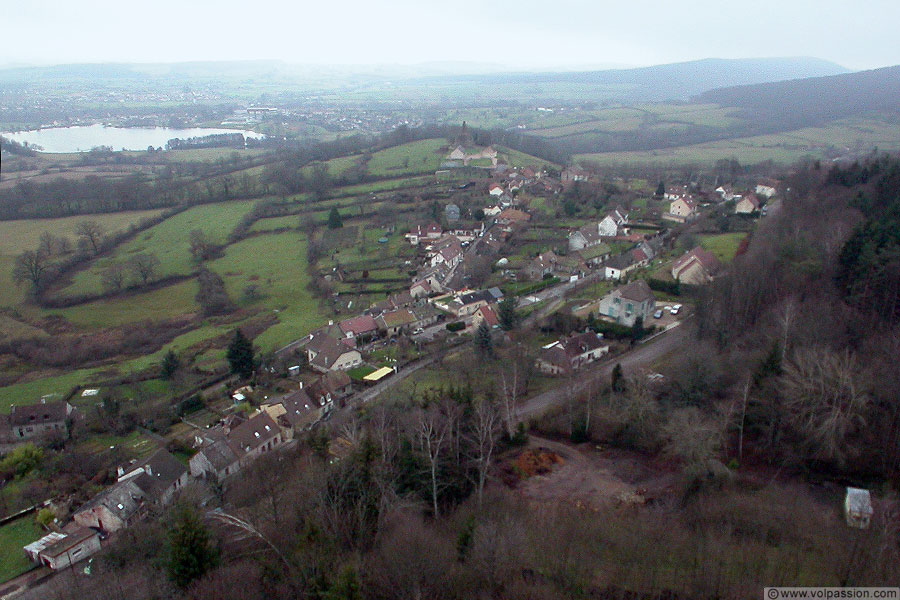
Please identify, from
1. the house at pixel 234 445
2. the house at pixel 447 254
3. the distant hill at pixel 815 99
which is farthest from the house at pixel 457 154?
the distant hill at pixel 815 99

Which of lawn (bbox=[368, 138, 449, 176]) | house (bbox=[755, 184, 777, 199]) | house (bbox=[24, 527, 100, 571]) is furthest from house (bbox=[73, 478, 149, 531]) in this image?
lawn (bbox=[368, 138, 449, 176])

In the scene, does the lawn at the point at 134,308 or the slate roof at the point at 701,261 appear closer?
the slate roof at the point at 701,261

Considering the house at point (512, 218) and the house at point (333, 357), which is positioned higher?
the house at point (512, 218)

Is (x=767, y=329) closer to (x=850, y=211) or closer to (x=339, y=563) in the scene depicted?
(x=850, y=211)

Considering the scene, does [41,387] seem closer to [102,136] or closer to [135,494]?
[135,494]

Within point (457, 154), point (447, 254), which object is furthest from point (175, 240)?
point (457, 154)

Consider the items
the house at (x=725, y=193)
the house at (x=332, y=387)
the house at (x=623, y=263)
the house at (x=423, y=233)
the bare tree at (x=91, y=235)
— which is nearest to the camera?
the house at (x=332, y=387)

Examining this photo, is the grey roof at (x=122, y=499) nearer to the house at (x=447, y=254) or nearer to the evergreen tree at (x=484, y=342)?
the evergreen tree at (x=484, y=342)

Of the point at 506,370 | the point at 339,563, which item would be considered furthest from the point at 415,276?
the point at 339,563
